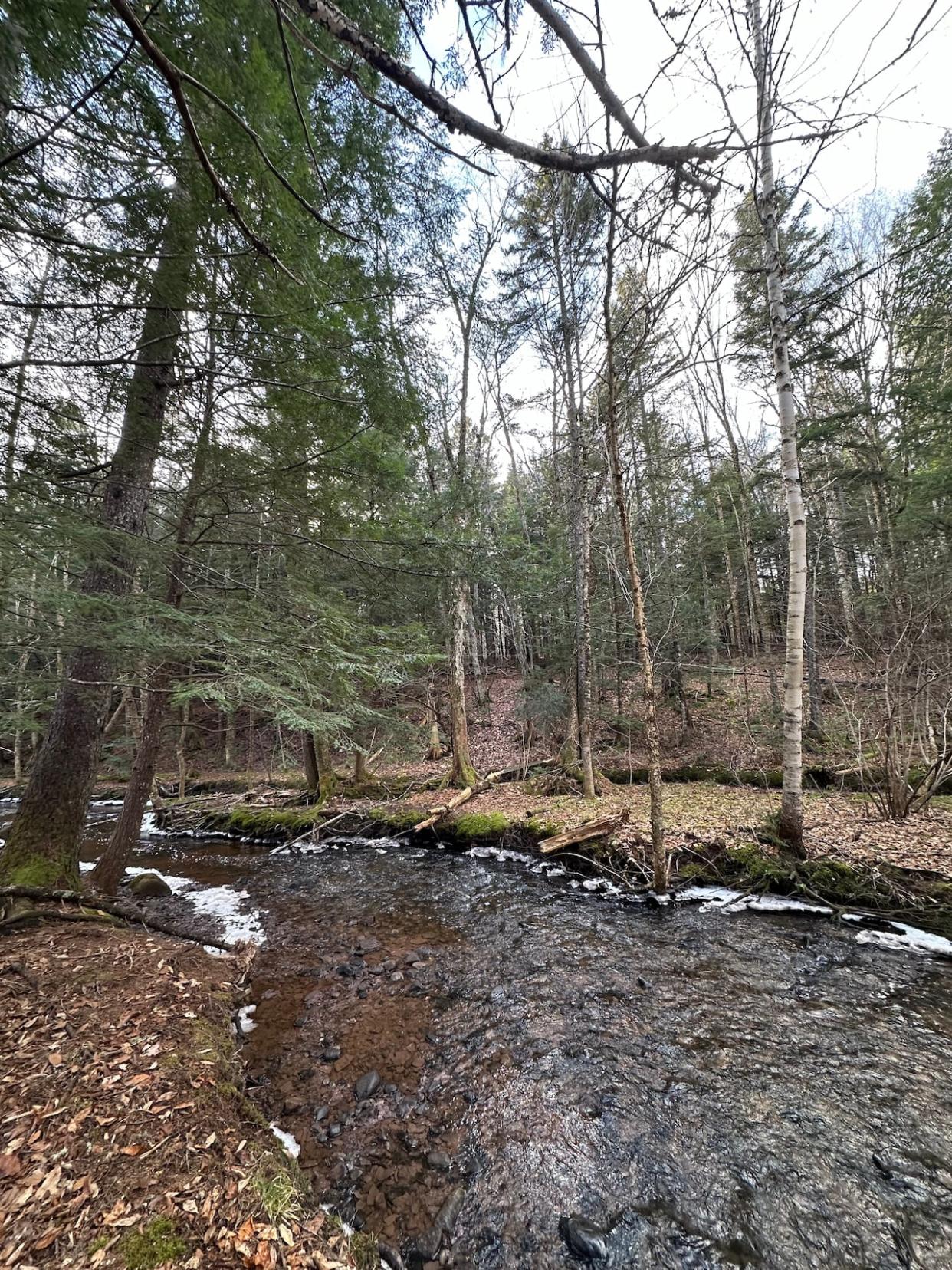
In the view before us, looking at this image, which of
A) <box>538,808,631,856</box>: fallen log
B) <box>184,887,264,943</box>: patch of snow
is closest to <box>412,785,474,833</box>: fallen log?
<box>538,808,631,856</box>: fallen log

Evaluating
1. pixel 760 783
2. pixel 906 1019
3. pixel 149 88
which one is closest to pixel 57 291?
pixel 149 88

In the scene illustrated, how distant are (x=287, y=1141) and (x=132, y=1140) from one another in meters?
1.00

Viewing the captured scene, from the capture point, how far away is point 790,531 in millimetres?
5777

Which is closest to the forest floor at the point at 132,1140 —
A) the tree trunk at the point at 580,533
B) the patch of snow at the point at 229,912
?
the patch of snow at the point at 229,912

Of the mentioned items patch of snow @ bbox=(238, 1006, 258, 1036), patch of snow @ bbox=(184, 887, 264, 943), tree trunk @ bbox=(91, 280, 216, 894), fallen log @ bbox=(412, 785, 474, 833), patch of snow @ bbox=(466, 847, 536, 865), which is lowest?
patch of snow @ bbox=(466, 847, 536, 865)

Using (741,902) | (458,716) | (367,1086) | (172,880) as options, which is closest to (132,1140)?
(367,1086)

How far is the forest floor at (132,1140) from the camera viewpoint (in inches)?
64.3

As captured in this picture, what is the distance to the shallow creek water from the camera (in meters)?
2.21

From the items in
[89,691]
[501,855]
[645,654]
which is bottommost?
[501,855]

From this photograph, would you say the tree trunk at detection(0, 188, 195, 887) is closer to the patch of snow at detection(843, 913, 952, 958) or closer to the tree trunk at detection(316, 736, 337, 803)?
the tree trunk at detection(316, 736, 337, 803)

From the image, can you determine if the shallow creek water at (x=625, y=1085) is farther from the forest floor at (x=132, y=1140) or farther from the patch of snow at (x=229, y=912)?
the forest floor at (x=132, y=1140)

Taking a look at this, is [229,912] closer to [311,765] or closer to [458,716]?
[311,765]

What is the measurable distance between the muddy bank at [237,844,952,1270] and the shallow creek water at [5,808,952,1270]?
14mm

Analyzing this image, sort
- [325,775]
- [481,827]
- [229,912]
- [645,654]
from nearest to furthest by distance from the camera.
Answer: [645,654]
[229,912]
[481,827]
[325,775]
